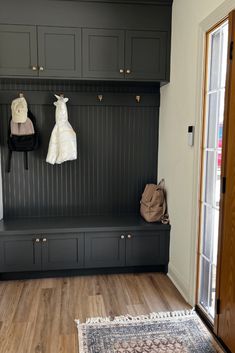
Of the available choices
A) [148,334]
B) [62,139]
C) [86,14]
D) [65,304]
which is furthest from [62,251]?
[86,14]

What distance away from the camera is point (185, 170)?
8.98 feet

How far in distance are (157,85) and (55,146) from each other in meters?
1.29

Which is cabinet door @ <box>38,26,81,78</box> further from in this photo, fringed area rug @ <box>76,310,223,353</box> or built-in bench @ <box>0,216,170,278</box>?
fringed area rug @ <box>76,310,223,353</box>

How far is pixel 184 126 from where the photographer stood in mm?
2756

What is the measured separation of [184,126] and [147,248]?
4.21 ft

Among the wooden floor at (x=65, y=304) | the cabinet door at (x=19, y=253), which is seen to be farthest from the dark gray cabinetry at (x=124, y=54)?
the wooden floor at (x=65, y=304)

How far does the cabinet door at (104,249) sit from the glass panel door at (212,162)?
90 cm

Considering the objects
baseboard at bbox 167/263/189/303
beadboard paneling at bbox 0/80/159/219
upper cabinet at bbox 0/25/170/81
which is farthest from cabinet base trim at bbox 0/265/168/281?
upper cabinet at bbox 0/25/170/81

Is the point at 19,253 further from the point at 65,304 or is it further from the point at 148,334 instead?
the point at 148,334

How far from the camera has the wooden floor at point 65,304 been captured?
85.0 inches

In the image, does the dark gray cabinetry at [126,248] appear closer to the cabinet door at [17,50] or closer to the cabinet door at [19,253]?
the cabinet door at [19,253]

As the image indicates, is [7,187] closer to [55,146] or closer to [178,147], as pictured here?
[55,146]

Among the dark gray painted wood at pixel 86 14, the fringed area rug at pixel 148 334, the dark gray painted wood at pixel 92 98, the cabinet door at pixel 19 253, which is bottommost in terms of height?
the fringed area rug at pixel 148 334

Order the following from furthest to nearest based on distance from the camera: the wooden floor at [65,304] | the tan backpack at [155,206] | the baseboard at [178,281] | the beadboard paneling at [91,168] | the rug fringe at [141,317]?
the beadboard paneling at [91,168], the tan backpack at [155,206], the baseboard at [178,281], the rug fringe at [141,317], the wooden floor at [65,304]
